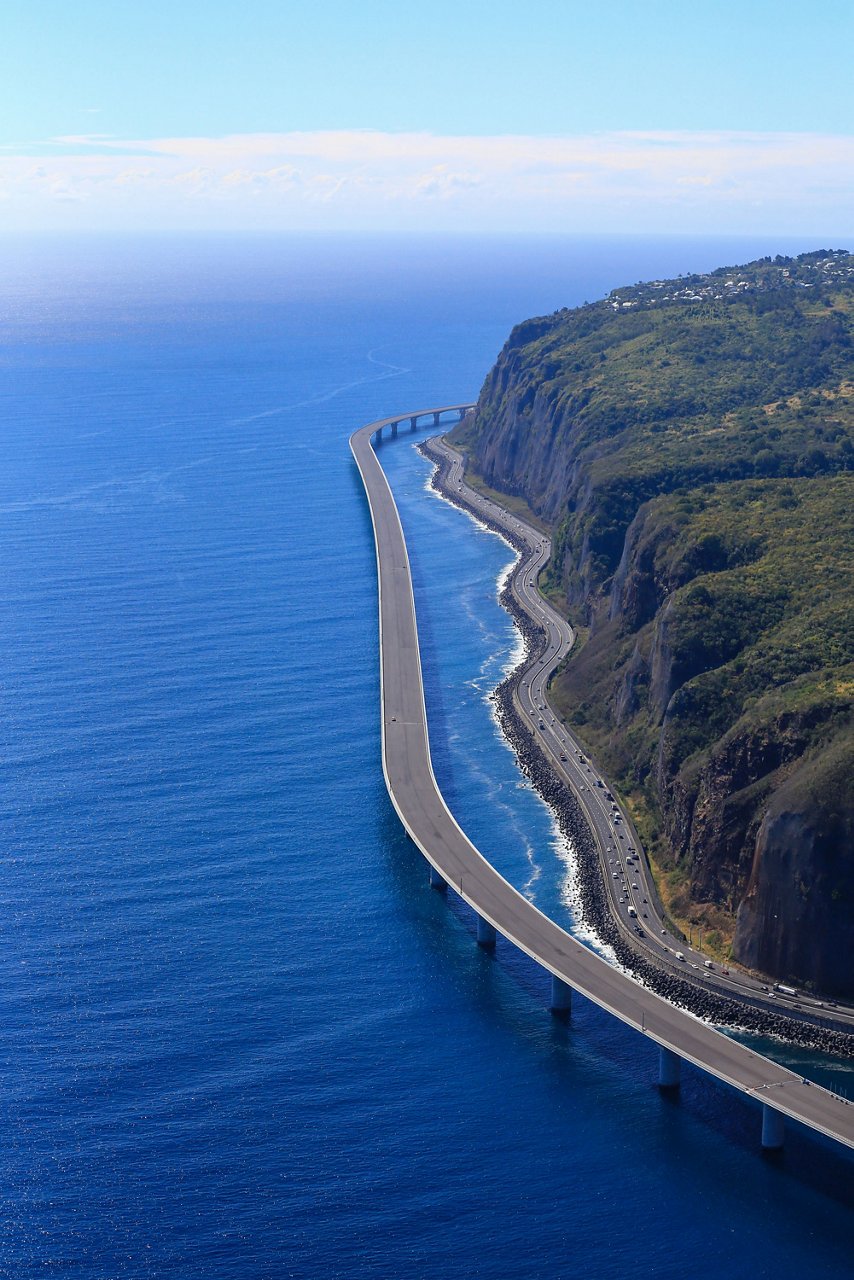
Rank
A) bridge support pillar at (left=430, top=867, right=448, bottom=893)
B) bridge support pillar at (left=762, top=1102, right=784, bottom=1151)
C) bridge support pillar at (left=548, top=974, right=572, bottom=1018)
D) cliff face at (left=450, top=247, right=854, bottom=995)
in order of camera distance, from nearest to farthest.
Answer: bridge support pillar at (left=762, top=1102, right=784, bottom=1151) < bridge support pillar at (left=548, top=974, right=572, bottom=1018) < cliff face at (left=450, top=247, right=854, bottom=995) < bridge support pillar at (left=430, top=867, right=448, bottom=893)

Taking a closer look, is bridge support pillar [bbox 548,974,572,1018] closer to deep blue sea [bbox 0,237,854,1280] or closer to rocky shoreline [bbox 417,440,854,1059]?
deep blue sea [bbox 0,237,854,1280]

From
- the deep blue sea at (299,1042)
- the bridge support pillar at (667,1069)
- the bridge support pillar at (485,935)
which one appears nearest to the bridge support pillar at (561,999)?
the deep blue sea at (299,1042)

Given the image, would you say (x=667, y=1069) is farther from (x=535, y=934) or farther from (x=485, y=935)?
(x=485, y=935)

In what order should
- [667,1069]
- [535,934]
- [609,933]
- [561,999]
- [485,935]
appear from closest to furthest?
1. [667,1069]
2. [561,999]
3. [535,934]
4. [485,935]
5. [609,933]

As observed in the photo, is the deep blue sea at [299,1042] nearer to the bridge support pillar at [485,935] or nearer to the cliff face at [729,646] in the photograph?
the bridge support pillar at [485,935]

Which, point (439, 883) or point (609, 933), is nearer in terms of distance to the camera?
point (609, 933)

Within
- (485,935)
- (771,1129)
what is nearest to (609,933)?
(485,935)

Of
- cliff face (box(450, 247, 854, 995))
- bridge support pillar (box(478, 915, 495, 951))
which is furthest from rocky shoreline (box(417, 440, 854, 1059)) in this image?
bridge support pillar (box(478, 915, 495, 951))
